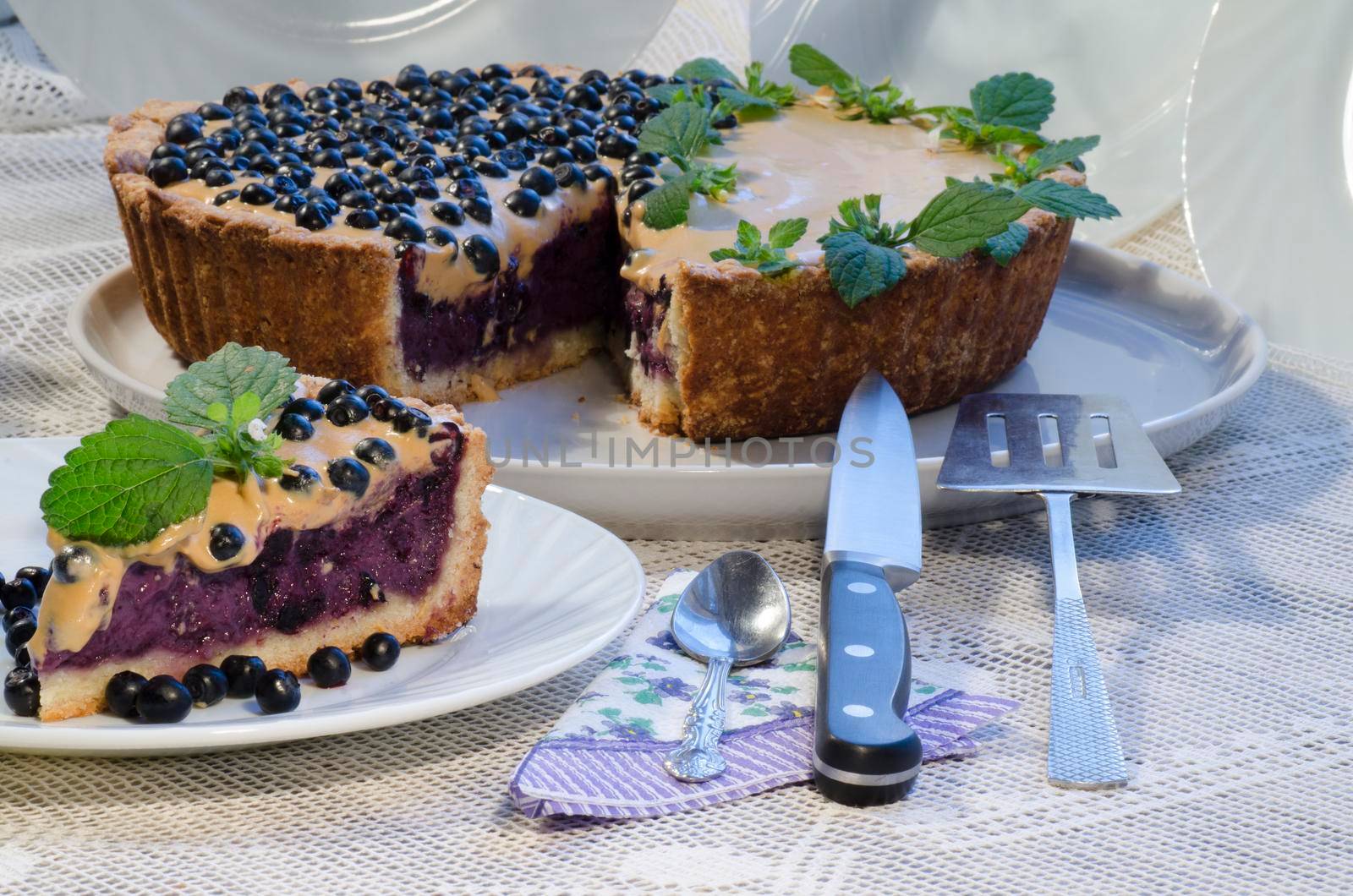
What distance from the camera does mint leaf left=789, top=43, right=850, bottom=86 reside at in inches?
159

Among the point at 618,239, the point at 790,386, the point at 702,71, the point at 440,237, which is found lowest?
the point at 790,386

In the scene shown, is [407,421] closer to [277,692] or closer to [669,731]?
[277,692]

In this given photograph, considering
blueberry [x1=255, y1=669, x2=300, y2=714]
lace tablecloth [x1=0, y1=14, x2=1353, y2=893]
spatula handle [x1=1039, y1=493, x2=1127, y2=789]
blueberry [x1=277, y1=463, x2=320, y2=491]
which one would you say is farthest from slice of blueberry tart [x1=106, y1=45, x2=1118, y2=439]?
blueberry [x1=255, y1=669, x2=300, y2=714]

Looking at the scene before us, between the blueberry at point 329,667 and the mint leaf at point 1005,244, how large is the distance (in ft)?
5.61

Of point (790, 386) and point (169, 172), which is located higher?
point (169, 172)

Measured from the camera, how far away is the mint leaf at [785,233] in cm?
300

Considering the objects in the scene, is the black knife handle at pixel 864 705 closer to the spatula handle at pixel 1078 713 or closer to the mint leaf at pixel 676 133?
the spatula handle at pixel 1078 713

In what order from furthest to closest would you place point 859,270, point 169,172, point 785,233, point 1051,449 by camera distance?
point 169,172, point 785,233, point 859,270, point 1051,449

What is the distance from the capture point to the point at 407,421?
216 centimetres

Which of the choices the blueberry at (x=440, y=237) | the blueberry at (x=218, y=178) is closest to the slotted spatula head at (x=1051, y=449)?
the blueberry at (x=440, y=237)

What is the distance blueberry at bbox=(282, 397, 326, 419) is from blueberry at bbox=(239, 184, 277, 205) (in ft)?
3.60

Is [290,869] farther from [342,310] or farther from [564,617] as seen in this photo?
[342,310]

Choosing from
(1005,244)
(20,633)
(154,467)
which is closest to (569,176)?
(1005,244)

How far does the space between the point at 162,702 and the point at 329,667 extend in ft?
0.76
